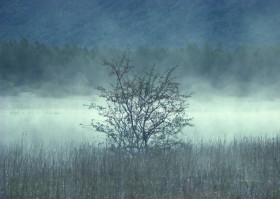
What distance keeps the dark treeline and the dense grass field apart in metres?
65.6

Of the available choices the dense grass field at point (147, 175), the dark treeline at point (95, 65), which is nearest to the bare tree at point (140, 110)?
the dense grass field at point (147, 175)

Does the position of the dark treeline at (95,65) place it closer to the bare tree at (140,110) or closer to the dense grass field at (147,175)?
the bare tree at (140,110)

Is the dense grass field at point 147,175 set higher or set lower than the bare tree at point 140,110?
lower

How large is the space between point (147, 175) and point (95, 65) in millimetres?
73690

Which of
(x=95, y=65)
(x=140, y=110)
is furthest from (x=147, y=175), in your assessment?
(x=95, y=65)

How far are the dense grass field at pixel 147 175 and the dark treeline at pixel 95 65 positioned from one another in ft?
215

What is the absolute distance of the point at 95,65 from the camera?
9056cm

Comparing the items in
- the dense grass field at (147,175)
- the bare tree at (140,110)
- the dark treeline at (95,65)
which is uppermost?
the dark treeline at (95,65)

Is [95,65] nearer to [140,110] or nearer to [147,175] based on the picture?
[140,110]

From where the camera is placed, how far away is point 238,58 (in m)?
103

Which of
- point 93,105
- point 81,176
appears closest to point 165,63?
point 93,105

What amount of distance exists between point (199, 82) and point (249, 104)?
11.2 metres

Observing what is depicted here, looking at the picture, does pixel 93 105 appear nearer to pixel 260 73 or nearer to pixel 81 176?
pixel 81 176

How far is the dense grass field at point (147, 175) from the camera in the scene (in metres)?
15.8
